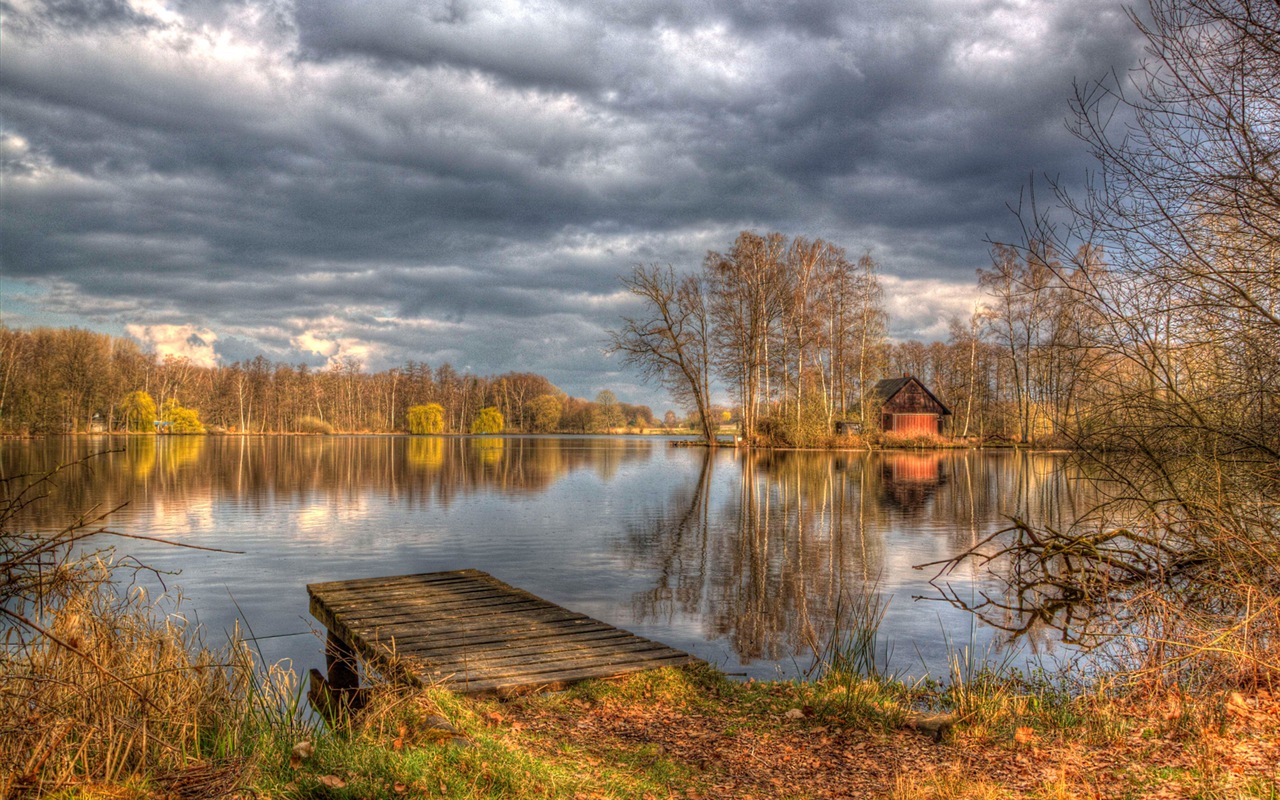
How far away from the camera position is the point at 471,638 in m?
7.45

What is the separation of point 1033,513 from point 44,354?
84.7 metres

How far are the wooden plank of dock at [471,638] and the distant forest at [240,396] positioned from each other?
215 ft

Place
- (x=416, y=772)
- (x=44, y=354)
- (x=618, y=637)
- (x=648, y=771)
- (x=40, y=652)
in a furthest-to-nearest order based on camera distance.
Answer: (x=44, y=354), (x=618, y=637), (x=40, y=652), (x=648, y=771), (x=416, y=772)

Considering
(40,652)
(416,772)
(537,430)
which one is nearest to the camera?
(416,772)

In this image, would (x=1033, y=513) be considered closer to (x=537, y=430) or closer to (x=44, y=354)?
(x=44, y=354)

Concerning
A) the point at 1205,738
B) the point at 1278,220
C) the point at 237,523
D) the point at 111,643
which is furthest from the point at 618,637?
the point at 237,523

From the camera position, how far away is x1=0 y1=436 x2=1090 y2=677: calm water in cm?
923

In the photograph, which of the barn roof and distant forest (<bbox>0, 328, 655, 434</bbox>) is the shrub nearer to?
distant forest (<bbox>0, 328, 655, 434</bbox>)

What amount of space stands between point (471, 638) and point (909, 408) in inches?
2263

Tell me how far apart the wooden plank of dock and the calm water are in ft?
1.96

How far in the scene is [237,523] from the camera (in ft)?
56.3

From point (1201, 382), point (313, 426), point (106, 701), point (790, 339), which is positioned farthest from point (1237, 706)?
point (313, 426)

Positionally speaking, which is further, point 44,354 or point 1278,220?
point 44,354

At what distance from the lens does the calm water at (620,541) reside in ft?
30.3
